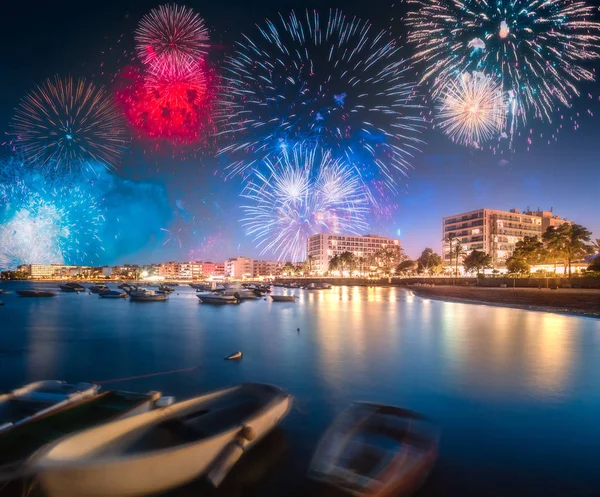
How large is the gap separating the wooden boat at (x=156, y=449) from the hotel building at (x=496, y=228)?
15294 centimetres

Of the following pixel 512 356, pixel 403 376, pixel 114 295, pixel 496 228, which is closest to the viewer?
pixel 403 376

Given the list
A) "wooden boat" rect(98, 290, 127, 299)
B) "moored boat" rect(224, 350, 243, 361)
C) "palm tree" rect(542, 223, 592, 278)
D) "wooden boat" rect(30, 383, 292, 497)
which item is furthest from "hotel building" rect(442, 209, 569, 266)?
"wooden boat" rect(30, 383, 292, 497)

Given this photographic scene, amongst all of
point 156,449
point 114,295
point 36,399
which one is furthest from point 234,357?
point 114,295

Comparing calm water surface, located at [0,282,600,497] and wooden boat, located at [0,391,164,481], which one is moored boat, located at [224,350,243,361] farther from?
wooden boat, located at [0,391,164,481]

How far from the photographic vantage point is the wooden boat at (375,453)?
5.37m

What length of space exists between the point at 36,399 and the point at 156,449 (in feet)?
14.9

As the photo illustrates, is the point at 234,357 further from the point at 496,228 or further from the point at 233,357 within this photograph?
the point at 496,228

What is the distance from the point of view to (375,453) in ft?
19.6

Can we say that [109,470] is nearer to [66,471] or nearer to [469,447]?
[66,471]

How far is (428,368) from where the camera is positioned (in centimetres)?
1462

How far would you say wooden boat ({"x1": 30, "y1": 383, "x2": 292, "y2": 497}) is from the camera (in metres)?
4.49

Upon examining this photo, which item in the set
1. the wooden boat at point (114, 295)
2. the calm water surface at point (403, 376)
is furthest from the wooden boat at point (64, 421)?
the wooden boat at point (114, 295)

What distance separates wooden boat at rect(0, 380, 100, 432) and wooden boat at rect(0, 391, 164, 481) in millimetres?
372

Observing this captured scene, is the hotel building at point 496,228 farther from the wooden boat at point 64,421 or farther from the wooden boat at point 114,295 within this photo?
the wooden boat at point 64,421
